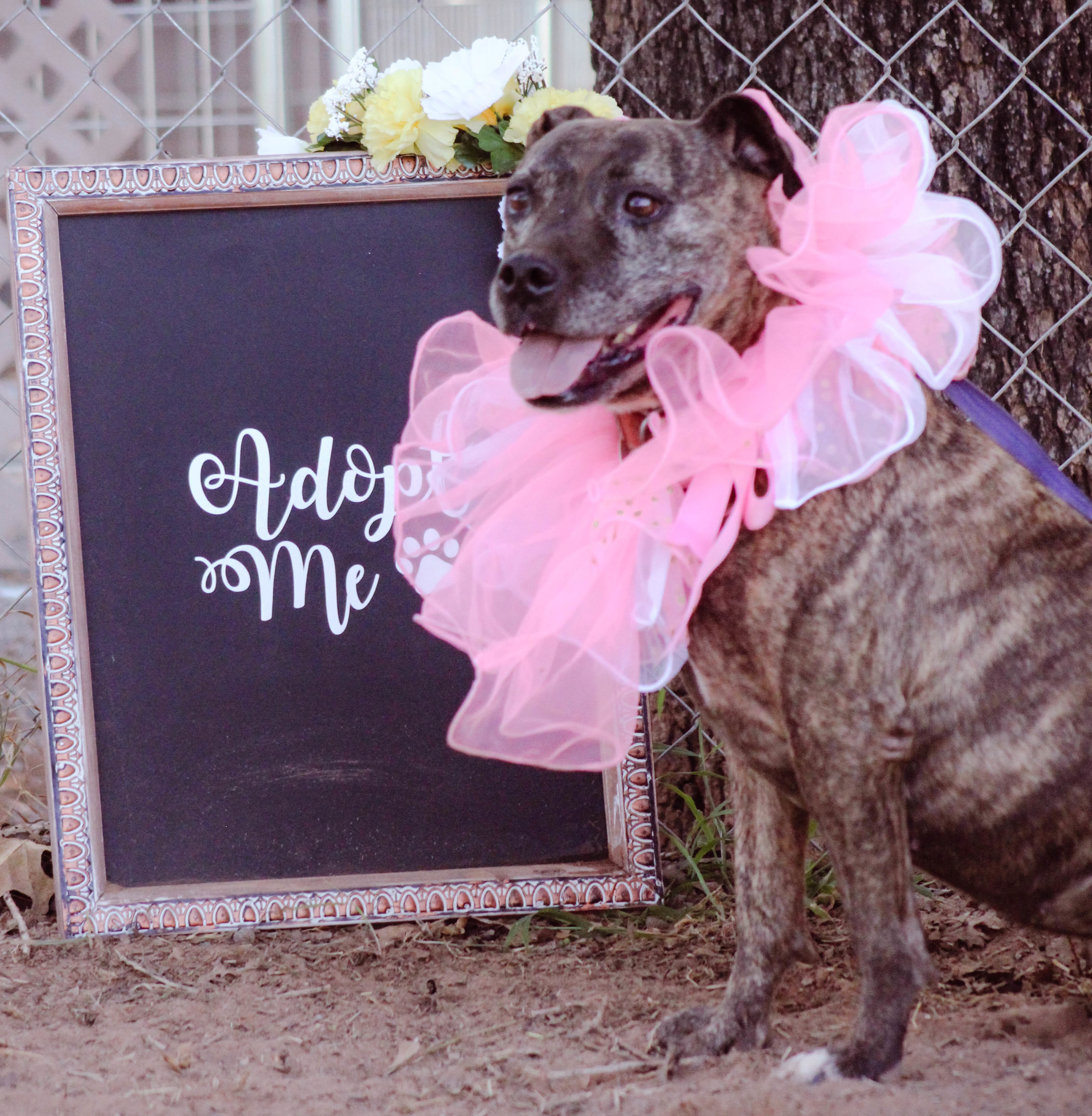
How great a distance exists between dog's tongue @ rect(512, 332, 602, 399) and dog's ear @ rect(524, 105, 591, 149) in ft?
1.43

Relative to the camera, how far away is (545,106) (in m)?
2.20

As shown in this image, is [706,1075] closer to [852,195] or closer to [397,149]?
[852,195]

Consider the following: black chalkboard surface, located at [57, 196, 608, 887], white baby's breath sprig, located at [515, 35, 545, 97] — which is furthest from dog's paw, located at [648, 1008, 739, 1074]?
white baby's breath sprig, located at [515, 35, 545, 97]

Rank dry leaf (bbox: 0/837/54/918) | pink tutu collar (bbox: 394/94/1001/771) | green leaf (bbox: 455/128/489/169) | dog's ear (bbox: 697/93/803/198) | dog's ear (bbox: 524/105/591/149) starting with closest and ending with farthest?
1. pink tutu collar (bbox: 394/94/1001/771)
2. dog's ear (bbox: 697/93/803/198)
3. dog's ear (bbox: 524/105/591/149)
4. green leaf (bbox: 455/128/489/169)
5. dry leaf (bbox: 0/837/54/918)

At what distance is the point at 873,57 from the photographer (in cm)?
256

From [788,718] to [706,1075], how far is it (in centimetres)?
53

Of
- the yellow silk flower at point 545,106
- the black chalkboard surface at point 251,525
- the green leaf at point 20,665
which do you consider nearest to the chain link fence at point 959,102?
the green leaf at point 20,665

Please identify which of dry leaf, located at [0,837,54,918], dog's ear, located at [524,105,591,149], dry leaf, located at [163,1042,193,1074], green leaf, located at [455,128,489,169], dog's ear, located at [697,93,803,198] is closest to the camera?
dog's ear, located at [697,93,803,198]

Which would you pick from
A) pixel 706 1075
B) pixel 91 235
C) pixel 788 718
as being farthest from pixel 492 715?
pixel 91 235

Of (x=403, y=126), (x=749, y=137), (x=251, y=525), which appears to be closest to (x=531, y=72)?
(x=403, y=126)

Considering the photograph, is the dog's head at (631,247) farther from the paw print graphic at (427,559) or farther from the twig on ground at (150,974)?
the twig on ground at (150,974)

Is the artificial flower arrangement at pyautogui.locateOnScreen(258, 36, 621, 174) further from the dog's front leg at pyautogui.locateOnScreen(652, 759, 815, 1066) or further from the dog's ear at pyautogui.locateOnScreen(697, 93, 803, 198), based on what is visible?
the dog's front leg at pyautogui.locateOnScreen(652, 759, 815, 1066)

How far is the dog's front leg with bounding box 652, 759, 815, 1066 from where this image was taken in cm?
189

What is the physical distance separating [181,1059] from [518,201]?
133 cm
